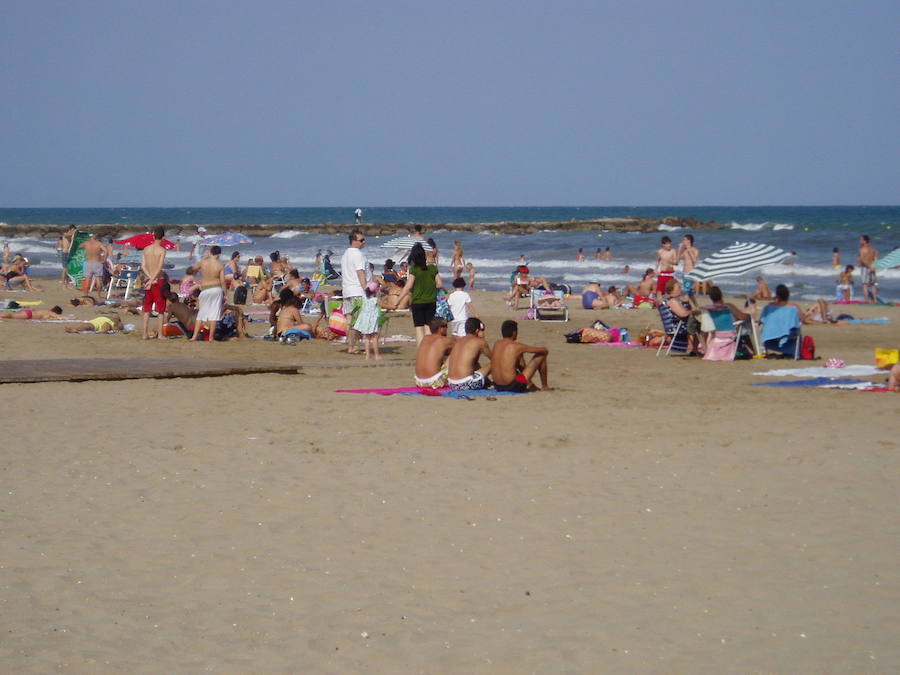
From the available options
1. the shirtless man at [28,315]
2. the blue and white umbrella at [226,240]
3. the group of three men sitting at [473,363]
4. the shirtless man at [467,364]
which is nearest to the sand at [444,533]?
the group of three men sitting at [473,363]

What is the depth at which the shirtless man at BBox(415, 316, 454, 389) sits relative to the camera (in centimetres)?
915

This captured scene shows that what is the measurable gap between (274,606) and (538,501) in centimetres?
187

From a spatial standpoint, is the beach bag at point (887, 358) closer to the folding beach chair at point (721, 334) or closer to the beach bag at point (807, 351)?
the beach bag at point (807, 351)

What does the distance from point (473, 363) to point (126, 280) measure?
14.5 metres

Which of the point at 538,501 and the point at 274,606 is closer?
the point at 274,606

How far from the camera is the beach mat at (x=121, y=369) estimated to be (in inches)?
366

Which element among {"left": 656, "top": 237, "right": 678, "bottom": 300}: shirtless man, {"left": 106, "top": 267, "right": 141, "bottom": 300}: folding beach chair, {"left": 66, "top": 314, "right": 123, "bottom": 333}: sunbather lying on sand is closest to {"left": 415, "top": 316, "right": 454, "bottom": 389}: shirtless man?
{"left": 66, "top": 314, "right": 123, "bottom": 333}: sunbather lying on sand

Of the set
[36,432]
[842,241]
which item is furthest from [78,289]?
[842,241]

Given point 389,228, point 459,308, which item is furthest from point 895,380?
point 389,228

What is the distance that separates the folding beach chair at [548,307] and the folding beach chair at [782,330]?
5678mm

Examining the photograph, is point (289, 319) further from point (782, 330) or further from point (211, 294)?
point (782, 330)

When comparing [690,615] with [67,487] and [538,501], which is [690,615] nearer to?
[538,501]

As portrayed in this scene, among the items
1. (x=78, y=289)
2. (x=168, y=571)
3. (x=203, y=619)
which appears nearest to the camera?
(x=203, y=619)

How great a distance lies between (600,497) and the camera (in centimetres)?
566
